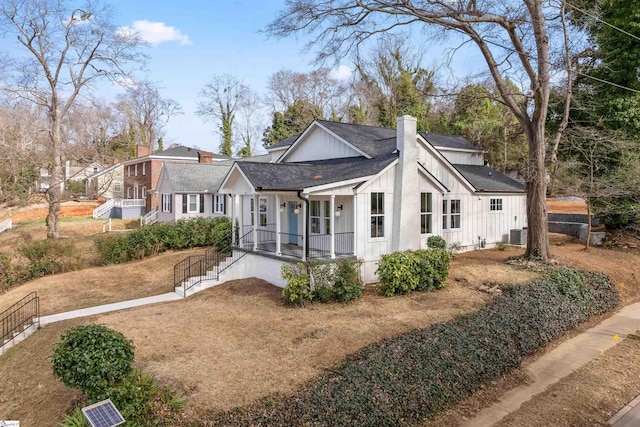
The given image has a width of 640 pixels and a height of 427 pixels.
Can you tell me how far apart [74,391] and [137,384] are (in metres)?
1.89

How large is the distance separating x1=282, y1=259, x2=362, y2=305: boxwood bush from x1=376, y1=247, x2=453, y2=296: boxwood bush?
88 centimetres

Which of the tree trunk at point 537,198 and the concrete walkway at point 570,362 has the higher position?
the tree trunk at point 537,198

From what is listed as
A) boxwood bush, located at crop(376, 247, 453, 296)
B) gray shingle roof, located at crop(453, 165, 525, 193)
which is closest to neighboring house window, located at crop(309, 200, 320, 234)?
boxwood bush, located at crop(376, 247, 453, 296)

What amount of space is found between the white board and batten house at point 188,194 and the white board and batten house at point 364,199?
9683mm

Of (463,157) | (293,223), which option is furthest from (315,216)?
(463,157)

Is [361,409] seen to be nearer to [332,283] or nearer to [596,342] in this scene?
[332,283]

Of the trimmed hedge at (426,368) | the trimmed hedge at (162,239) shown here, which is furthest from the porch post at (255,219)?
the trimmed hedge at (426,368)

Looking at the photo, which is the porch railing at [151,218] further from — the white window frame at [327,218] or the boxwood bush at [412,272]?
the boxwood bush at [412,272]

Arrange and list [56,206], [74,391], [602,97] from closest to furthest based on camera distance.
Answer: [74,391] < [602,97] < [56,206]

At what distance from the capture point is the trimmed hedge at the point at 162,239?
18984mm

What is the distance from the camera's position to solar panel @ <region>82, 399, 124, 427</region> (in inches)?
191

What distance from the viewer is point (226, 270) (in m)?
14.6

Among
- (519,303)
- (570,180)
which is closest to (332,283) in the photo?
(519,303)

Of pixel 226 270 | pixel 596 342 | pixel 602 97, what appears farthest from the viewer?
pixel 602 97
